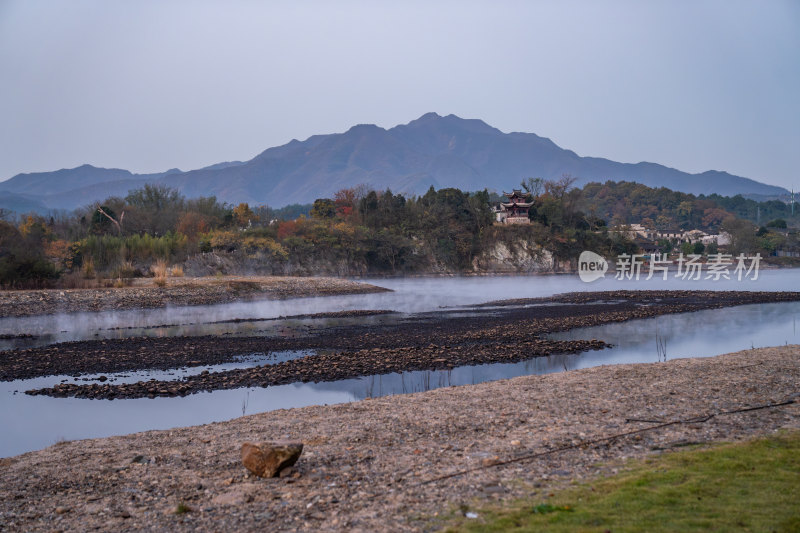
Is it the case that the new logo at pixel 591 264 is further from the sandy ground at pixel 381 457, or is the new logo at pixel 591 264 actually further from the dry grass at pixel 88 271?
the sandy ground at pixel 381 457

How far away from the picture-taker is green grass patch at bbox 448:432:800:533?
5.11m

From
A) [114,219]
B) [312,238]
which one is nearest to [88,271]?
[114,219]

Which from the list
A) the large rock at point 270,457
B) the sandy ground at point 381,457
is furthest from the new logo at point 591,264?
the large rock at point 270,457

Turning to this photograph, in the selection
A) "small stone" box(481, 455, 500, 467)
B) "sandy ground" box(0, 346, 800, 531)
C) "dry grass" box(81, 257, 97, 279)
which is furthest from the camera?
"dry grass" box(81, 257, 97, 279)

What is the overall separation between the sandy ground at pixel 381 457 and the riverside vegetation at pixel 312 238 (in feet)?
114

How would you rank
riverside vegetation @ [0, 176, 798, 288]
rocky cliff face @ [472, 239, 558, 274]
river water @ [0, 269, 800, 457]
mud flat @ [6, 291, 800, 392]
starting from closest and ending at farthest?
river water @ [0, 269, 800, 457], mud flat @ [6, 291, 800, 392], riverside vegetation @ [0, 176, 798, 288], rocky cliff face @ [472, 239, 558, 274]

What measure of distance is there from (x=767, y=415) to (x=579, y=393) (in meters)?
3.43

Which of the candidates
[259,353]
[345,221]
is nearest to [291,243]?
[345,221]

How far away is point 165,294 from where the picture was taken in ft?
130

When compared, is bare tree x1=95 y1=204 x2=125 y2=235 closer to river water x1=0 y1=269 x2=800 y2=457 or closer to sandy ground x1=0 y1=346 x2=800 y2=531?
river water x1=0 y1=269 x2=800 y2=457

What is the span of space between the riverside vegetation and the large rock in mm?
37013

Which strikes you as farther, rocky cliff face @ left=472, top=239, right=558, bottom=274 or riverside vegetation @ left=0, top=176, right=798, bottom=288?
rocky cliff face @ left=472, top=239, right=558, bottom=274

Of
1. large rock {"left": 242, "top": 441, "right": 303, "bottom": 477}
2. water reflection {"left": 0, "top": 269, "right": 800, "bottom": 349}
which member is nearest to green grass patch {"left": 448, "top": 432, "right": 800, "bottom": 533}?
large rock {"left": 242, "top": 441, "right": 303, "bottom": 477}

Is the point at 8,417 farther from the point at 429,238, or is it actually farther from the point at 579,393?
the point at 429,238
